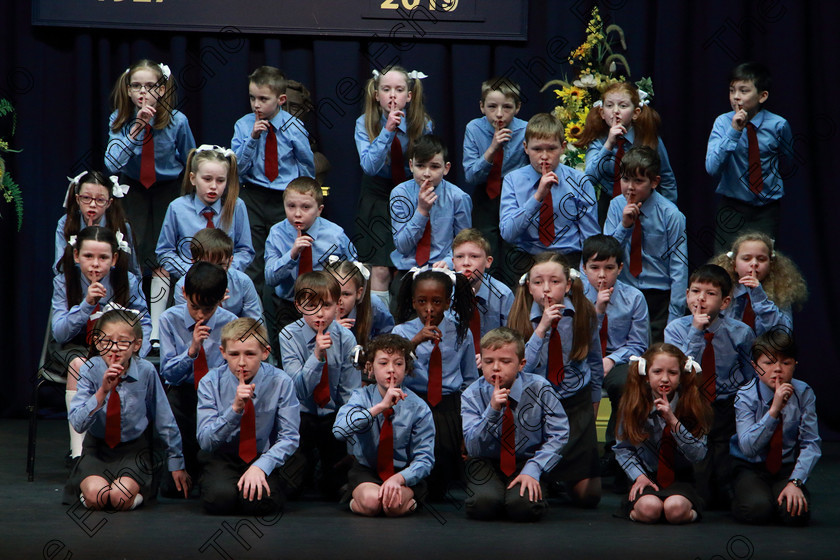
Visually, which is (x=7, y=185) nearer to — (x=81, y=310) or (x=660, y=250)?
(x=81, y=310)

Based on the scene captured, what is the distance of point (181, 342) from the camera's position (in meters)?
4.32

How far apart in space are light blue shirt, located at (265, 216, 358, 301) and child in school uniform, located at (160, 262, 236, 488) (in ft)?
1.73

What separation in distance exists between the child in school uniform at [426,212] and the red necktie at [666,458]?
4.19 feet

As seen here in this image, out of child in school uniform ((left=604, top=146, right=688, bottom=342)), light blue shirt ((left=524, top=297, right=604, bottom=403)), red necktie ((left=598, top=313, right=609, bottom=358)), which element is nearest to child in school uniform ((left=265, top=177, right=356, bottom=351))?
light blue shirt ((left=524, top=297, right=604, bottom=403))

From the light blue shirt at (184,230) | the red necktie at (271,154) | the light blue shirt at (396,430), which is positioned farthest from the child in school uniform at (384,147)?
the light blue shirt at (396,430)

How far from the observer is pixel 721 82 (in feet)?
19.6

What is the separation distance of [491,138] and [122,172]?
182 cm

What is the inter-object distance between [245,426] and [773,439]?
6.22 ft

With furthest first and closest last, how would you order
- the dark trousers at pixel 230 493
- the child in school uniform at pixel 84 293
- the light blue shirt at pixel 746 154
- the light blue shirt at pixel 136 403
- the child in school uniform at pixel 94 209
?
the light blue shirt at pixel 746 154 → the child in school uniform at pixel 94 209 → the child in school uniform at pixel 84 293 → the light blue shirt at pixel 136 403 → the dark trousers at pixel 230 493

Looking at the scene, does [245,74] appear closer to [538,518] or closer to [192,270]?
[192,270]

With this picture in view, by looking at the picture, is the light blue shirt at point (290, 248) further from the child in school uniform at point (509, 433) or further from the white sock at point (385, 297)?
the child in school uniform at point (509, 433)

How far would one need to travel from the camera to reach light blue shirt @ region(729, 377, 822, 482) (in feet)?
12.8

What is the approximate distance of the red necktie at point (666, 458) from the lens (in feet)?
12.9

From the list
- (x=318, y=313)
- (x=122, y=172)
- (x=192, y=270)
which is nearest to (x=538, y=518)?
(x=318, y=313)
